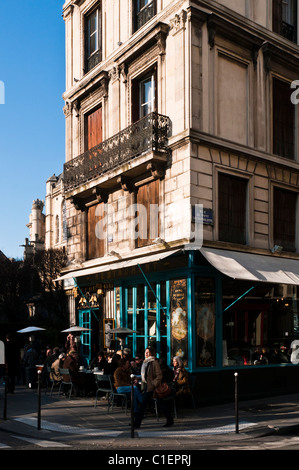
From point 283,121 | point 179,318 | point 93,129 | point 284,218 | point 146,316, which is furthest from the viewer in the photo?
point 93,129

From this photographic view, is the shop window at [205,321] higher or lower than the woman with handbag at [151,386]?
higher

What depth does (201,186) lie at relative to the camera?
1562cm

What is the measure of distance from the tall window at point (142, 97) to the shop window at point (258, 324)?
613cm

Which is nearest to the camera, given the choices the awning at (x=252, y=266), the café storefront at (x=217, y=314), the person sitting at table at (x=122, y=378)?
the person sitting at table at (x=122, y=378)

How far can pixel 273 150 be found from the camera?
17.8m

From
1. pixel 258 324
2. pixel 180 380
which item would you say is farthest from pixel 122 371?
pixel 258 324

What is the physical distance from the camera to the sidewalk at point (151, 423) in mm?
10219

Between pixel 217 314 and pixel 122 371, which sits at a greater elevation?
pixel 217 314

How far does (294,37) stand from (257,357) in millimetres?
10319

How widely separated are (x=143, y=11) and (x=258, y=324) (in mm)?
10383

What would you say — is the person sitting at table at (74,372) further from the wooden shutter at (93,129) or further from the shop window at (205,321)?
the wooden shutter at (93,129)

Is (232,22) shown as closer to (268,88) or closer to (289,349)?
(268,88)

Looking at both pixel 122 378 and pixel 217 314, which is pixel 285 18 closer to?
pixel 217 314

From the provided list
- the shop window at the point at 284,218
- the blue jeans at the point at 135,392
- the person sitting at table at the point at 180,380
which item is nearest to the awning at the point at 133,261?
the person sitting at table at the point at 180,380
